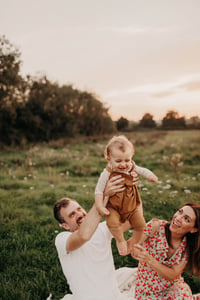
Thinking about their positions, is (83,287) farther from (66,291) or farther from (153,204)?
(153,204)

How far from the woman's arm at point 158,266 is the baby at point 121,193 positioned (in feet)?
1.32

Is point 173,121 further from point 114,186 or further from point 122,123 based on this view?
point 114,186

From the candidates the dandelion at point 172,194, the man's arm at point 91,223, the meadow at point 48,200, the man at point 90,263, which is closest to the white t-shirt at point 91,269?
the man at point 90,263

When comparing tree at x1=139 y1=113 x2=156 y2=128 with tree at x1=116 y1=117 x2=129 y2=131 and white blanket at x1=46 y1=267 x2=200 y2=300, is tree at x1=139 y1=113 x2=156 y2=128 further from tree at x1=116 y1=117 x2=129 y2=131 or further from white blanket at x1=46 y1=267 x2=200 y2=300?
white blanket at x1=46 y1=267 x2=200 y2=300

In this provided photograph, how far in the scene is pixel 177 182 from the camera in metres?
8.65

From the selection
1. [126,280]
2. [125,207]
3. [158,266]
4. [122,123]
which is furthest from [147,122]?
[125,207]

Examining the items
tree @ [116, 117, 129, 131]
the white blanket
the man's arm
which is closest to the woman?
the white blanket

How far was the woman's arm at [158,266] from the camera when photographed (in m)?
2.96

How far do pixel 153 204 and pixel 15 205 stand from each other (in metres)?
3.20

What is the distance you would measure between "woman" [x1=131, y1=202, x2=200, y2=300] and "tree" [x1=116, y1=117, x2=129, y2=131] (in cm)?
2376

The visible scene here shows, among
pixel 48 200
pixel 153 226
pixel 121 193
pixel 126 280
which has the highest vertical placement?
pixel 121 193

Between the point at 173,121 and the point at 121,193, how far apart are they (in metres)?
22.1

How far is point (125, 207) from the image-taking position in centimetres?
259

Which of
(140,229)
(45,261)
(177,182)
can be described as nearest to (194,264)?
(140,229)
